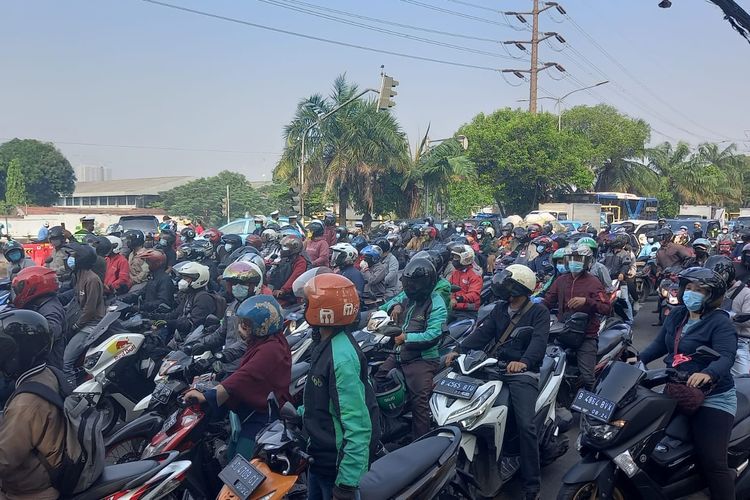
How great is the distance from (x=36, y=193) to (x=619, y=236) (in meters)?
53.8

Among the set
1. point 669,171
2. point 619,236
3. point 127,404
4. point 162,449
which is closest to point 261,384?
point 162,449

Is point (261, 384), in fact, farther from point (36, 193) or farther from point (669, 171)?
point (36, 193)

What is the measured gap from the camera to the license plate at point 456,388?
4910 millimetres

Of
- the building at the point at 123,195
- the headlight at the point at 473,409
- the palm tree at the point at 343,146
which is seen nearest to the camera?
the headlight at the point at 473,409

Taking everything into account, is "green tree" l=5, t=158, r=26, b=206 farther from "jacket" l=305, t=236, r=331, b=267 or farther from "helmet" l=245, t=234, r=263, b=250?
"jacket" l=305, t=236, r=331, b=267

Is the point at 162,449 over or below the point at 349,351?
below

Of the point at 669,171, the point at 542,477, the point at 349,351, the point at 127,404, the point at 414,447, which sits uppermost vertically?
the point at 669,171

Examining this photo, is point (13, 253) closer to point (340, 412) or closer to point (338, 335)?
point (338, 335)

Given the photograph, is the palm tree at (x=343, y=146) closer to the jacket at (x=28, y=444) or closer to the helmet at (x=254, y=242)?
the helmet at (x=254, y=242)

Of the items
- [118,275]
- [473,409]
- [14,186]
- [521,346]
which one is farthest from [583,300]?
[14,186]

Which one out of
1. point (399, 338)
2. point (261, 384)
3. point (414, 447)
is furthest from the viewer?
point (399, 338)

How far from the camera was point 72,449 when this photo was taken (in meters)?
3.25

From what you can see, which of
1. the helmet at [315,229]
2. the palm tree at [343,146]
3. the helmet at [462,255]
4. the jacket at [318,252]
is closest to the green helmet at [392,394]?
the helmet at [462,255]

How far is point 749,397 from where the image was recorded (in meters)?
4.83
